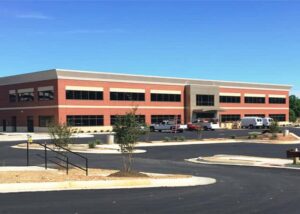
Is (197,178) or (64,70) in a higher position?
(64,70)

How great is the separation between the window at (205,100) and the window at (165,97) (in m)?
4.02

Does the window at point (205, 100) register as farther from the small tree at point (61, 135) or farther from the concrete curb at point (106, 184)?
the concrete curb at point (106, 184)

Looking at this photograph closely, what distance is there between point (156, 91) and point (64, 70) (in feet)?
61.1

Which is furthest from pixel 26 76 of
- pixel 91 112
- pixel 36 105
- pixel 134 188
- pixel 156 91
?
pixel 134 188

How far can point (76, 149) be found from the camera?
36.5 m

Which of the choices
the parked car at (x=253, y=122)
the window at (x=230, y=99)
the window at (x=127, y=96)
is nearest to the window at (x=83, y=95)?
the window at (x=127, y=96)

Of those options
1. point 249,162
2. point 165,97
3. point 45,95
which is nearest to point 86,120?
point 45,95

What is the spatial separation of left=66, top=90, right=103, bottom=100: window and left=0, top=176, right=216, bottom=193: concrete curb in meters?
53.2

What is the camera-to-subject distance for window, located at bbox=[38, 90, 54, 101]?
69.2m

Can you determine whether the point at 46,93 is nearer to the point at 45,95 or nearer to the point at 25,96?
the point at 45,95

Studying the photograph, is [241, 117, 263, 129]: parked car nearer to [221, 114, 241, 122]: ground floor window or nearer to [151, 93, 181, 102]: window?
[221, 114, 241, 122]: ground floor window

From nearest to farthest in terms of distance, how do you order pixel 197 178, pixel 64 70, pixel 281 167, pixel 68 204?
pixel 68 204
pixel 197 178
pixel 281 167
pixel 64 70

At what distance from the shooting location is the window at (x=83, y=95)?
6919 cm

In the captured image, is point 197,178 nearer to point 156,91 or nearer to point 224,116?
point 156,91
